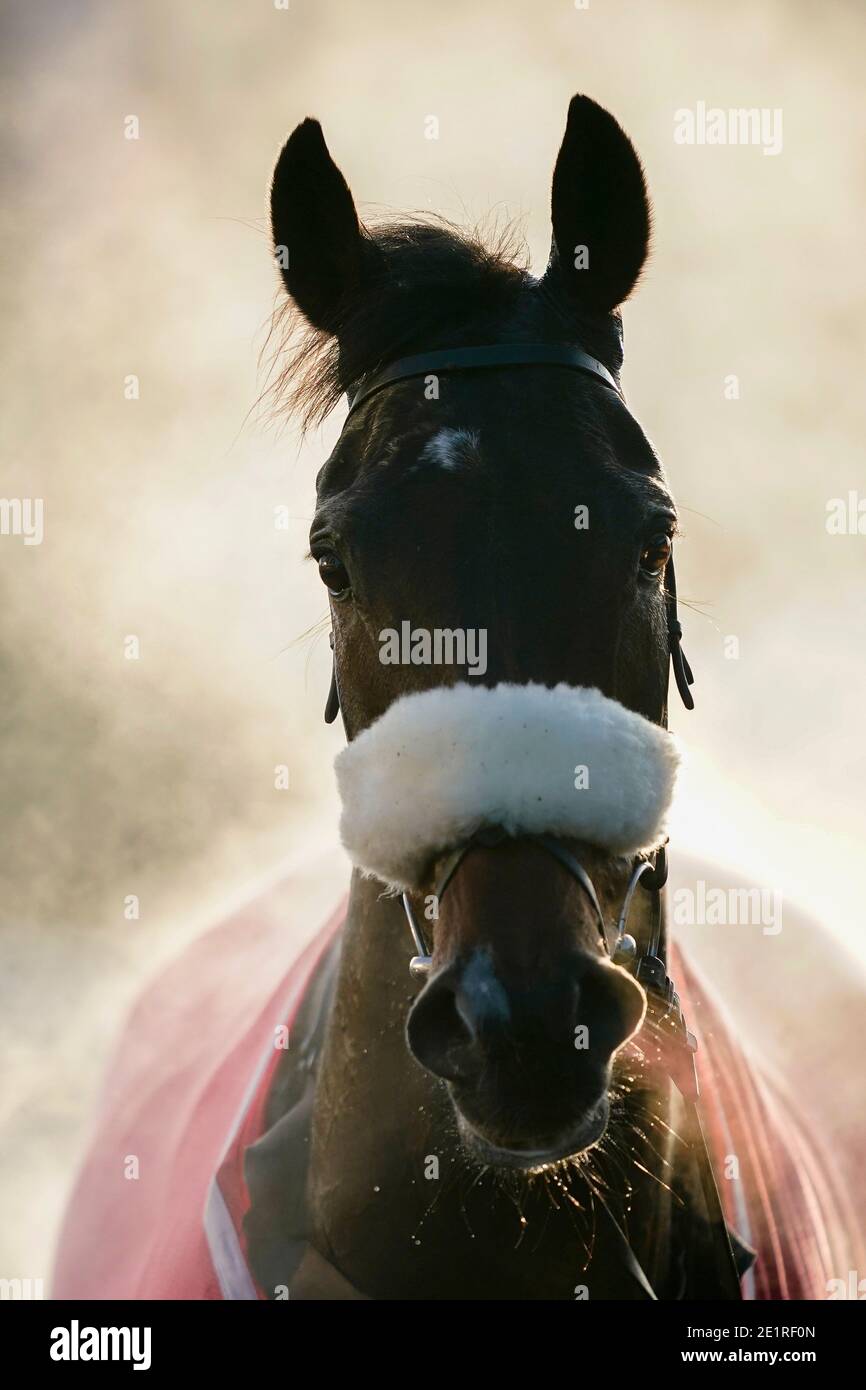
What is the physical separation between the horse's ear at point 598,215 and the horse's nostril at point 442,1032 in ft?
6.66

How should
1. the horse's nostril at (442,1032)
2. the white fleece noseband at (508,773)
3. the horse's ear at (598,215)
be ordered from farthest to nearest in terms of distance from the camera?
1. the horse's ear at (598,215)
2. the white fleece noseband at (508,773)
3. the horse's nostril at (442,1032)

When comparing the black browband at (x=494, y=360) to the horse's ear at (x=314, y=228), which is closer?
the black browband at (x=494, y=360)

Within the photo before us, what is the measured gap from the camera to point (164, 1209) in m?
3.53

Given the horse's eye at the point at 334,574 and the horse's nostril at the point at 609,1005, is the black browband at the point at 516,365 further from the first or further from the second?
the horse's nostril at the point at 609,1005

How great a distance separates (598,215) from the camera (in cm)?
275

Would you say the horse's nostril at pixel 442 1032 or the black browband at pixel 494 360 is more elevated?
the black browband at pixel 494 360

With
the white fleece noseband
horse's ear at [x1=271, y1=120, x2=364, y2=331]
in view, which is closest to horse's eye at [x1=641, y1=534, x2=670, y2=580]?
the white fleece noseband

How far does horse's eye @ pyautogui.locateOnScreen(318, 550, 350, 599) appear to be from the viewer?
7.72 ft

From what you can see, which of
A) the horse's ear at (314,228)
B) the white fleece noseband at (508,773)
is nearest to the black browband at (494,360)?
the horse's ear at (314,228)

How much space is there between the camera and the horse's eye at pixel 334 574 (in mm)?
2354

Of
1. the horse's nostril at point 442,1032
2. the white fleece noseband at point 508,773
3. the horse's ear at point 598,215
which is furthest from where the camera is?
the horse's ear at point 598,215
